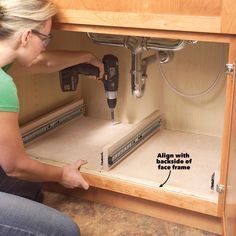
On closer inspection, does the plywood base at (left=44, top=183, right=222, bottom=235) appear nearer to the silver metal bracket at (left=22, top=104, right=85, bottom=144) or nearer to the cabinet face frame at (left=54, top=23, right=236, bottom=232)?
the cabinet face frame at (left=54, top=23, right=236, bottom=232)

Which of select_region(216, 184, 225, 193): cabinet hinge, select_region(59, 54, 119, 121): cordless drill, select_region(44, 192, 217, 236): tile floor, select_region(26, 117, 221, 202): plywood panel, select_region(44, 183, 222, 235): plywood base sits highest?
select_region(59, 54, 119, 121): cordless drill

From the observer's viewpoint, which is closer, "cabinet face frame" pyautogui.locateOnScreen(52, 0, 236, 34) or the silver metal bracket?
"cabinet face frame" pyautogui.locateOnScreen(52, 0, 236, 34)

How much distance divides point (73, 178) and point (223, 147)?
45 cm

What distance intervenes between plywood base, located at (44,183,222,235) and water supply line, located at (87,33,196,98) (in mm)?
361

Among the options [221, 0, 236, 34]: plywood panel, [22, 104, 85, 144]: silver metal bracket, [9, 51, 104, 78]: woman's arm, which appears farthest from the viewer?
[22, 104, 85, 144]: silver metal bracket

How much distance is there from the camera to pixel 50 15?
104 cm

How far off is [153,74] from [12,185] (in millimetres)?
699

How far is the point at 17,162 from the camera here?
1.02 metres

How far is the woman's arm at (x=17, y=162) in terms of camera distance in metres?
0.96

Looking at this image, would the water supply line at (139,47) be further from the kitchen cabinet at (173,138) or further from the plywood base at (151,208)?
the plywood base at (151,208)

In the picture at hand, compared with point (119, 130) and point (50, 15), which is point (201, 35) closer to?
point (50, 15)

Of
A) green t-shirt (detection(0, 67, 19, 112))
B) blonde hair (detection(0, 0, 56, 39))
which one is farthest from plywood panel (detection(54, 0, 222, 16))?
green t-shirt (detection(0, 67, 19, 112))

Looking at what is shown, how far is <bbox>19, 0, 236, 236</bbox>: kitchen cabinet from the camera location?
93cm

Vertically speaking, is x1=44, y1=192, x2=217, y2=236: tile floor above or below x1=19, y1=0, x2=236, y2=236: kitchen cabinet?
below
